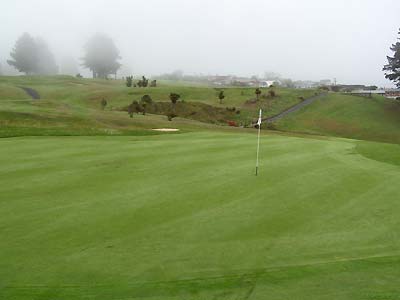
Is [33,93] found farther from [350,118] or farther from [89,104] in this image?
[350,118]

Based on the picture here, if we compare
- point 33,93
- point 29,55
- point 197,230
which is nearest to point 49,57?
point 29,55

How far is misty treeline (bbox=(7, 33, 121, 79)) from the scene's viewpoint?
149 m

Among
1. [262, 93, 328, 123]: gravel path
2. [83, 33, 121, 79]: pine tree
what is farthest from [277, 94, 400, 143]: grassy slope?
[83, 33, 121, 79]: pine tree

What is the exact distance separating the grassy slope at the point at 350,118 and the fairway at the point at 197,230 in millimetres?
43988

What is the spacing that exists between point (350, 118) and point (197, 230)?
60258 mm

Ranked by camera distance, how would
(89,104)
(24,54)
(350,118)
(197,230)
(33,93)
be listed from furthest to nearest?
1. (24,54)
2. (33,93)
3. (89,104)
4. (350,118)
5. (197,230)

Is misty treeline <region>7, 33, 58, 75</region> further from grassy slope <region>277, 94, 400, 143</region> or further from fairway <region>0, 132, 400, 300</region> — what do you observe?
fairway <region>0, 132, 400, 300</region>

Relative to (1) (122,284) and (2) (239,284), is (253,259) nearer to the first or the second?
(2) (239,284)

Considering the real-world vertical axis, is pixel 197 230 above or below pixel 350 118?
above

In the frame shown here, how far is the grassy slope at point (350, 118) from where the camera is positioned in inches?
2179

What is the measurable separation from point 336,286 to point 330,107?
67.0m

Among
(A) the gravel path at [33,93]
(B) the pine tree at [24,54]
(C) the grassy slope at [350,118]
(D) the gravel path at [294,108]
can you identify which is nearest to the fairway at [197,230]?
(C) the grassy slope at [350,118]

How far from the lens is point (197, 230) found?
7.68m

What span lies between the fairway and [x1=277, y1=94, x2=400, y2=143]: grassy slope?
44.0 m
